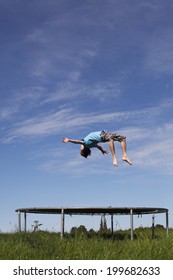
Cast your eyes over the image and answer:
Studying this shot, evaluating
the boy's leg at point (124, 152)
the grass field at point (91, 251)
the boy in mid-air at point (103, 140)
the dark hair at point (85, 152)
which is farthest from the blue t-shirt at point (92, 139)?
the grass field at point (91, 251)

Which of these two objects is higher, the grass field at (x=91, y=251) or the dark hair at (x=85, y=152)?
the dark hair at (x=85, y=152)

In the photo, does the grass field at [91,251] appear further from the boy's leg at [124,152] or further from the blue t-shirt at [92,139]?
the blue t-shirt at [92,139]

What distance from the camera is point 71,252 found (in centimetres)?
781

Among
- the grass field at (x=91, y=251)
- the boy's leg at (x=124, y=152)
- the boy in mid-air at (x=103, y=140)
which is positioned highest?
the boy in mid-air at (x=103, y=140)

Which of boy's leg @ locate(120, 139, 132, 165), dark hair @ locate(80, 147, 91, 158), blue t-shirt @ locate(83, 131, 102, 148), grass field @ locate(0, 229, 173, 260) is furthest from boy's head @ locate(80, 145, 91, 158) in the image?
grass field @ locate(0, 229, 173, 260)

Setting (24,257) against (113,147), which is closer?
(24,257)

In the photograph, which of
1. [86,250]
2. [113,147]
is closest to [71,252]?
[86,250]

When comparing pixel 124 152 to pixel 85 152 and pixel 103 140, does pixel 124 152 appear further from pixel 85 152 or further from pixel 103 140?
pixel 85 152

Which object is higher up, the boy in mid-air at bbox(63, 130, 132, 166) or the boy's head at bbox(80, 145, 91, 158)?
the boy in mid-air at bbox(63, 130, 132, 166)

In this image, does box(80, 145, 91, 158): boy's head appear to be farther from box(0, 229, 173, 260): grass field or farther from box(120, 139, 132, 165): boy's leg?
box(0, 229, 173, 260): grass field
